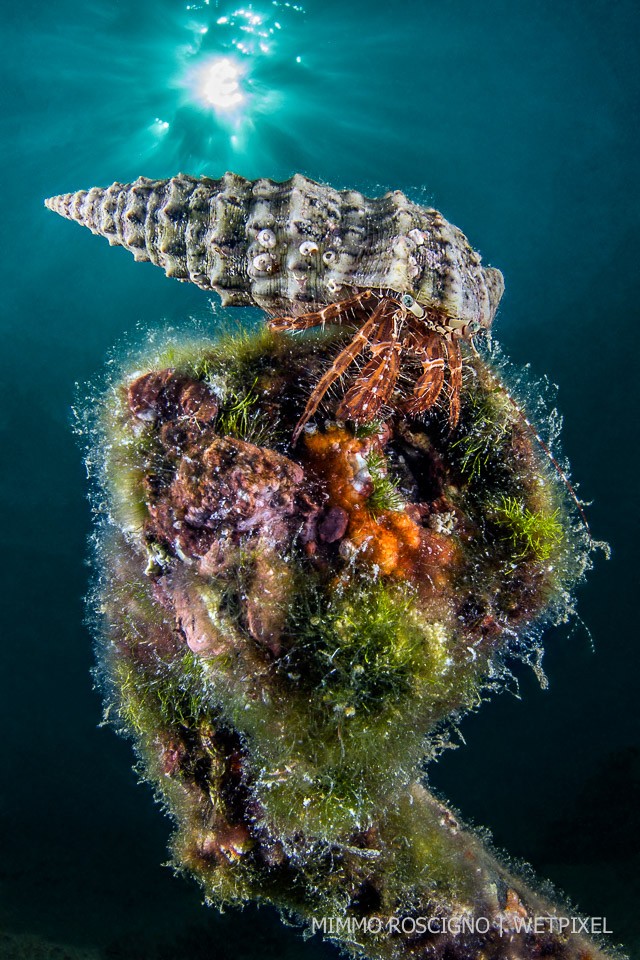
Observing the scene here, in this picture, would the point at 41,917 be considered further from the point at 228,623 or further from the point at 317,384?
the point at 317,384

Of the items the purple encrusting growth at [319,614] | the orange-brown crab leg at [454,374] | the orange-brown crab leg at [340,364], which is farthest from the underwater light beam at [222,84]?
the orange-brown crab leg at [454,374]

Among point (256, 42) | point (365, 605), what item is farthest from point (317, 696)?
point (256, 42)

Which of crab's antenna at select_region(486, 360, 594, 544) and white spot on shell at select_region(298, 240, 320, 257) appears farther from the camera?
crab's antenna at select_region(486, 360, 594, 544)

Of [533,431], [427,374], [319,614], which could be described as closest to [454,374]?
[427,374]

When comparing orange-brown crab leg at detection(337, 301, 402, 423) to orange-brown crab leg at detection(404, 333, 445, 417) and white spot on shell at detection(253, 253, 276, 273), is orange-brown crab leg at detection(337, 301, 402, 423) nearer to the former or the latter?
orange-brown crab leg at detection(404, 333, 445, 417)

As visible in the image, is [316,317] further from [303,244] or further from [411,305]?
[411,305]

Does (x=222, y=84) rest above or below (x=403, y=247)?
above

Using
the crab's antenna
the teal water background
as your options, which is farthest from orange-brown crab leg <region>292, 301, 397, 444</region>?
the teal water background
